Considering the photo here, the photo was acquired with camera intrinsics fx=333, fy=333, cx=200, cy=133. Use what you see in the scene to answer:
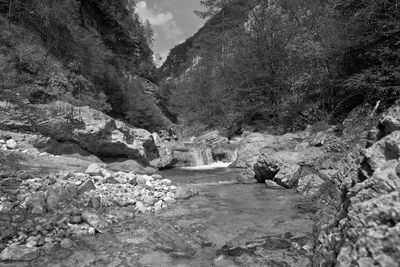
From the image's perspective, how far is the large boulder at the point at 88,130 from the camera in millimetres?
12523

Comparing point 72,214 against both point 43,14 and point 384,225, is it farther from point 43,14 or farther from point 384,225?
point 43,14

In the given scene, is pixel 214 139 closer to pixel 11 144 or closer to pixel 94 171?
pixel 11 144

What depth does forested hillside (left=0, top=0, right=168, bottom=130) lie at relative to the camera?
586 inches

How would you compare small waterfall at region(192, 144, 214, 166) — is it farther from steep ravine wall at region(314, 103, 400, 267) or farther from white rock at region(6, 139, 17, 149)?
steep ravine wall at region(314, 103, 400, 267)

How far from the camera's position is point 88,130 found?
13.4 metres

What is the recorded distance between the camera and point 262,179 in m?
11.8

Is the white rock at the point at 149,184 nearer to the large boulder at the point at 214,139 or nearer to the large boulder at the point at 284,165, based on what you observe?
the large boulder at the point at 284,165

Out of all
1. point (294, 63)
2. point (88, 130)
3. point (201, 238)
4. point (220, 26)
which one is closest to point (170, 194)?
point (201, 238)

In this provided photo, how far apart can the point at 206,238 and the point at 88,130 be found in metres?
9.08

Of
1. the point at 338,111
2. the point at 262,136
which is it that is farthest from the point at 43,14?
the point at 338,111

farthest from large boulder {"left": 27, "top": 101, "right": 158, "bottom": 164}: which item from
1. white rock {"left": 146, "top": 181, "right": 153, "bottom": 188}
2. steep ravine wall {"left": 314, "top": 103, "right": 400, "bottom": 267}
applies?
steep ravine wall {"left": 314, "top": 103, "right": 400, "bottom": 267}

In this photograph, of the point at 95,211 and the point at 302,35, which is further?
the point at 302,35

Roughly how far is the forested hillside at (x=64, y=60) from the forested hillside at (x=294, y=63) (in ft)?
26.9

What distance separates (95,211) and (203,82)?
107ft
